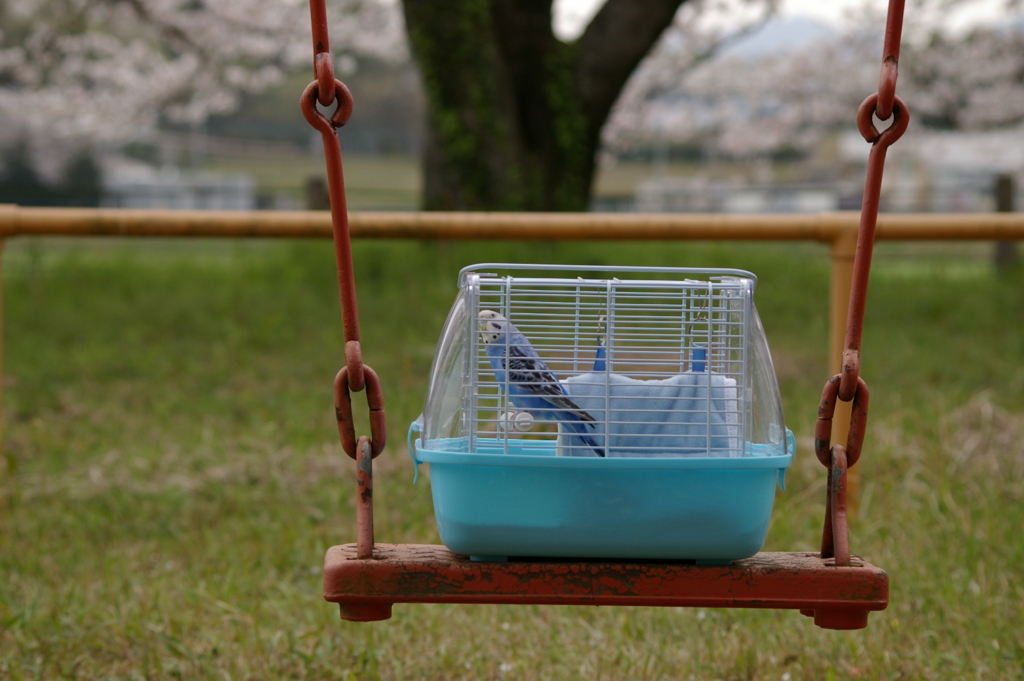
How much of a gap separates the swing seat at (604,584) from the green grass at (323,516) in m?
0.77

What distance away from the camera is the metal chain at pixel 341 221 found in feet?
4.57

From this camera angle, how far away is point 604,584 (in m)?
1.33

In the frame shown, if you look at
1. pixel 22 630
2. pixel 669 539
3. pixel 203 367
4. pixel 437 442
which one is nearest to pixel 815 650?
pixel 669 539

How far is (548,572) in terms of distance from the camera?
1.33m

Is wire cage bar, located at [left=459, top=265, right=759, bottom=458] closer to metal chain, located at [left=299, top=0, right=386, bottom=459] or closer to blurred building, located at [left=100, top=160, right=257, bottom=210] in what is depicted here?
metal chain, located at [left=299, top=0, right=386, bottom=459]

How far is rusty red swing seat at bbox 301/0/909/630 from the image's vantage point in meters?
1.33

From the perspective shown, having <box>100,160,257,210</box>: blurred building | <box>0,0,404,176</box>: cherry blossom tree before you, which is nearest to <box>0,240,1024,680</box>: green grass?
<box>0,0,404,176</box>: cherry blossom tree

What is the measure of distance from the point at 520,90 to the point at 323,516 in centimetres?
491

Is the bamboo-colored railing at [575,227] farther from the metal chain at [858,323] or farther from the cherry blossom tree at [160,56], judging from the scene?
the cherry blossom tree at [160,56]

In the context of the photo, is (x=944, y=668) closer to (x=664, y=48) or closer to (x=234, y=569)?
(x=234, y=569)

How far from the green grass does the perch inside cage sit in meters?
0.85

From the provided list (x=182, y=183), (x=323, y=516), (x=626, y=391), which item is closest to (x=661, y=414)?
(x=626, y=391)

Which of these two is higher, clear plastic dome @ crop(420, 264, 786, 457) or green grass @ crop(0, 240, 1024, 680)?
clear plastic dome @ crop(420, 264, 786, 457)

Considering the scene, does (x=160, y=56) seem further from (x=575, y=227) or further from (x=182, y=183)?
(x=575, y=227)
